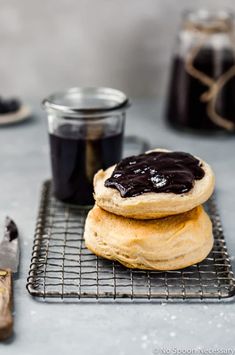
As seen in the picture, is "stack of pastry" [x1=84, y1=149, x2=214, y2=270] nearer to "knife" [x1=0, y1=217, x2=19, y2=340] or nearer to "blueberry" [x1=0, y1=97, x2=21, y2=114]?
"knife" [x1=0, y1=217, x2=19, y2=340]

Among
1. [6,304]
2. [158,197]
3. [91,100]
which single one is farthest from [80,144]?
[6,304]

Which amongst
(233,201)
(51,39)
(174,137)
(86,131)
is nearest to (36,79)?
(51,39)

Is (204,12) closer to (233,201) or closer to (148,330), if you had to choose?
(233,201)

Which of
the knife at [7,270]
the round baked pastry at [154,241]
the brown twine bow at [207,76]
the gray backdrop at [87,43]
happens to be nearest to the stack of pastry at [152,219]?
the round baked pastry at [154,241]

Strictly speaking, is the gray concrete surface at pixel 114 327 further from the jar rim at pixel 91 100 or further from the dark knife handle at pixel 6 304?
the jar rim at pixel 91 100

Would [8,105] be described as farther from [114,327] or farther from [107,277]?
[114,327]
